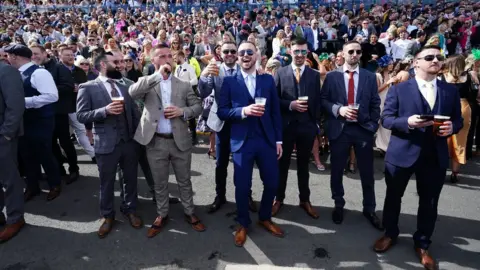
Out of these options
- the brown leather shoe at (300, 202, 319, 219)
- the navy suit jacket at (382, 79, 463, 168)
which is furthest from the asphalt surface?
the navy suit jacket at (382, 79, 463, 168)

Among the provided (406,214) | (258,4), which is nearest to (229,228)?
(406,214)

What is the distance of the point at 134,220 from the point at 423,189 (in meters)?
3.26

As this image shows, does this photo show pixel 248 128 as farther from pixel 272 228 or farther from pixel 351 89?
pixel 351 89

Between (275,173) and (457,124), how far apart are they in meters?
1.85

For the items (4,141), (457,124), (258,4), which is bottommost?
(4,141)

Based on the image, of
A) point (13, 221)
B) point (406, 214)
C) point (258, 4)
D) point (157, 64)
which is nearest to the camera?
point (157, 64)

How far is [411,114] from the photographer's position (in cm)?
359

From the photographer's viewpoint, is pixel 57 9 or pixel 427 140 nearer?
pixel 427 140

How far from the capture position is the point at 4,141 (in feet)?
13.8

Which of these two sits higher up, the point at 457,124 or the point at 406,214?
the point at 457,124

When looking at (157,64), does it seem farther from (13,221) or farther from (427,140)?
(427,140)

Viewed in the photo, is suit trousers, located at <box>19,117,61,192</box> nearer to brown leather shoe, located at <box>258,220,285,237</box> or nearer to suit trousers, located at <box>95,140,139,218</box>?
suit trousers, located at <box>95,140,139,218</box>

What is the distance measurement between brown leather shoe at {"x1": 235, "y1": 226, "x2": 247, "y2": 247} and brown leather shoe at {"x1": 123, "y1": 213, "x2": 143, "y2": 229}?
1216 mm

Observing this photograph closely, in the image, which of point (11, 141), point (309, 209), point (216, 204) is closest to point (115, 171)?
point (11, 141)
